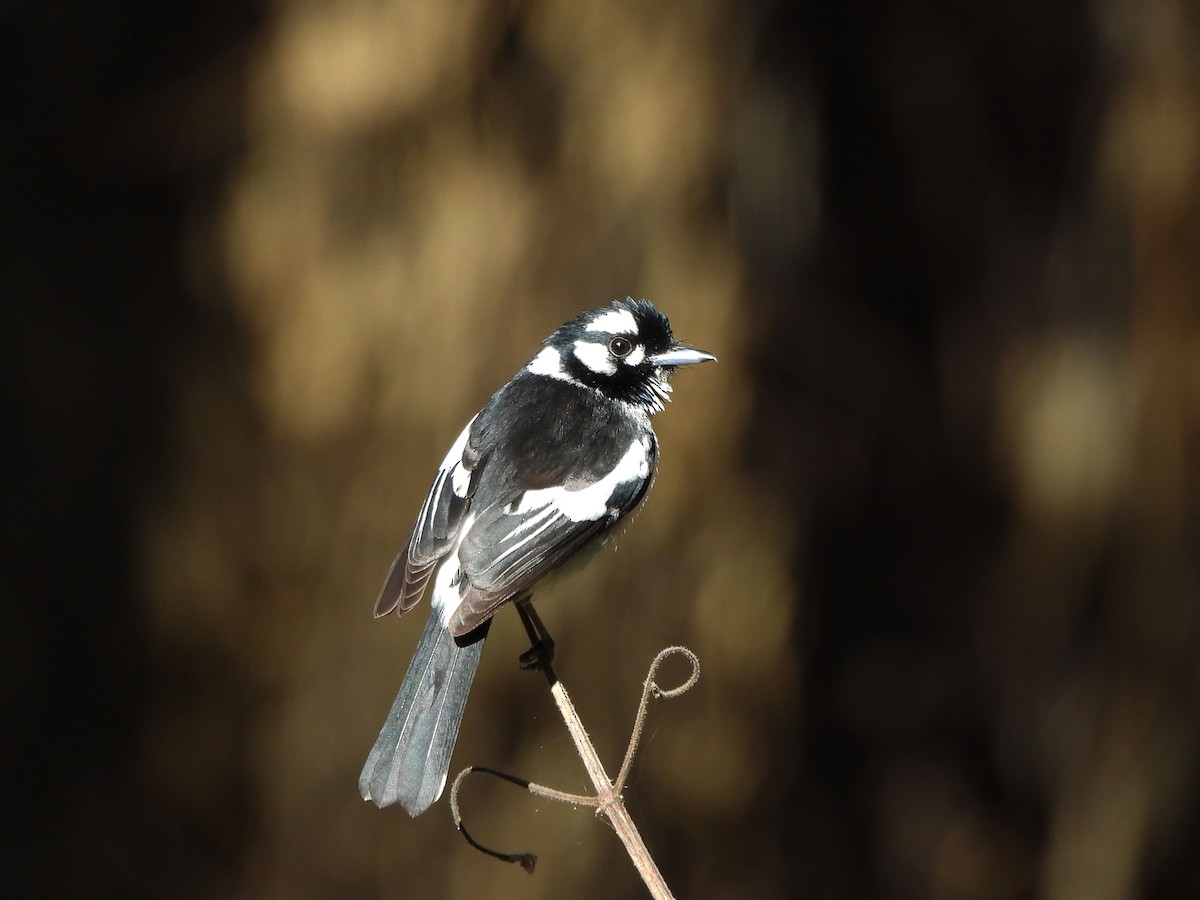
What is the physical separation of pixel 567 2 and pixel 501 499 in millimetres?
2404

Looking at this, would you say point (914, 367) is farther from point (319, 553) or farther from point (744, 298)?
point (319, 553)

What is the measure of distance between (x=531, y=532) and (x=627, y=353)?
0.57 m

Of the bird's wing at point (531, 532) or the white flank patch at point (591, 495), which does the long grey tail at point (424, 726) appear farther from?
the white flank patch at point (591, 495)

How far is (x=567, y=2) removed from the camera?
4145mm

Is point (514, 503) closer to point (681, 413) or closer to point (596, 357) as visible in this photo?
point (596, 357)

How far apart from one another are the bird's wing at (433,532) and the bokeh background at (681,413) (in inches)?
70.6

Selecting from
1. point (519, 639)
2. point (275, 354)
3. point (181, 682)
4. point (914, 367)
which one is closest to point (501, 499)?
point (519, 639)

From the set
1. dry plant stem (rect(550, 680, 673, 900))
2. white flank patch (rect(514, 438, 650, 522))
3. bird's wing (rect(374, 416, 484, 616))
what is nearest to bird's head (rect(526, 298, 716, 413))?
white flank patch (rect(514, 438, 650, 522))

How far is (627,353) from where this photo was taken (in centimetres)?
269

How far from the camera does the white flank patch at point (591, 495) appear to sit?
2.34m

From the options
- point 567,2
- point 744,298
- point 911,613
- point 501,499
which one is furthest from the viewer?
point 911,613

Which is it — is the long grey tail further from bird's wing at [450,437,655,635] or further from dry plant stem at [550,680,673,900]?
dry plant stem at [550,680,673,900]

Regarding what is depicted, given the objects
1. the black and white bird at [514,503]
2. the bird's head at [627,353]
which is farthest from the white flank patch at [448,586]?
the bird's head at [627,353]

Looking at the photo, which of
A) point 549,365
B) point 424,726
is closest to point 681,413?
point 549,365
